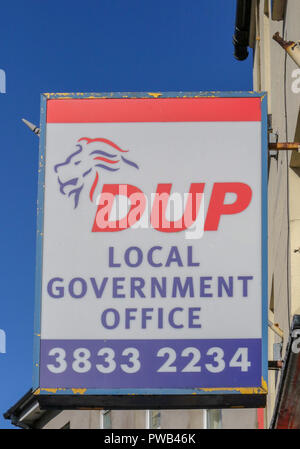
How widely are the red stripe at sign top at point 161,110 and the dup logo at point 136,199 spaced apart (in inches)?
11.8

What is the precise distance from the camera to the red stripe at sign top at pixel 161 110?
7.41 m

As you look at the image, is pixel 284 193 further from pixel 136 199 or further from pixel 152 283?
pixel 152 283

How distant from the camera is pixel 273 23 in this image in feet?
39.9

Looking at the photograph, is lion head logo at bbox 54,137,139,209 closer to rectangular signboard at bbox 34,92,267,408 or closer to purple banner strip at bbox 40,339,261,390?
rectangular signboard at bbox 34,92,267,408

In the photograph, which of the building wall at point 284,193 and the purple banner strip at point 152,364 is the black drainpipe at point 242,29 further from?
the purple banner strip at point 152,364

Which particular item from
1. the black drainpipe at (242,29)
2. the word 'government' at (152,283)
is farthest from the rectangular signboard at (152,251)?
the black drainpipe at (242,29)

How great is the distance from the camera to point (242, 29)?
19031 millimetres

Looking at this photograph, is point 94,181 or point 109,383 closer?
point 109,383

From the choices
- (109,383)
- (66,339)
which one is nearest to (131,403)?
(109,383)

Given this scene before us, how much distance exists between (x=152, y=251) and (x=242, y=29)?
12752 mm

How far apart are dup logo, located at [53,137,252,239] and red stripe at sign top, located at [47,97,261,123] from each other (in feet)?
0.98

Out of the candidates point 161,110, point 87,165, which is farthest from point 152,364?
point 161,110

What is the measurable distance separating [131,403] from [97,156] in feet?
6.28
